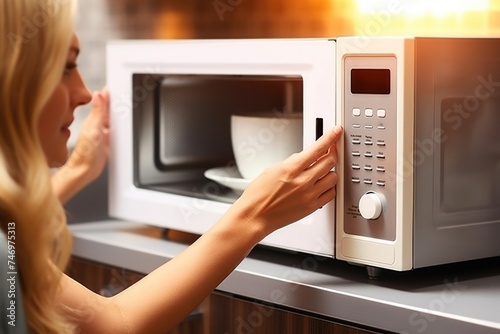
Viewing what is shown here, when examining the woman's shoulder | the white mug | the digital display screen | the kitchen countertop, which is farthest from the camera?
the white mug

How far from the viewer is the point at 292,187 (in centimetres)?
112

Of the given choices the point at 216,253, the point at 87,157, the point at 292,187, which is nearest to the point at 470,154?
the point at 292,187

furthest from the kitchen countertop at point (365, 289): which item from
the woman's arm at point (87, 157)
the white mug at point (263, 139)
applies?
the woman's arm at point (87, 157)

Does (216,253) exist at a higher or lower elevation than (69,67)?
lower

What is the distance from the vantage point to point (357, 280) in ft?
3.71

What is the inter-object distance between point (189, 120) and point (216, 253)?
0.45 m

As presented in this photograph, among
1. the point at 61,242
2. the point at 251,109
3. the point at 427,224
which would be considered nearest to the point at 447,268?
the point at 427,224

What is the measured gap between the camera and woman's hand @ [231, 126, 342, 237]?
1113 millimetres

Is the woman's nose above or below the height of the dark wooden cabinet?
above

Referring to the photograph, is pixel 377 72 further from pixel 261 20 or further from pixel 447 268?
pixel 261 20

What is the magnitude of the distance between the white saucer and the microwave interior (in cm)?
3

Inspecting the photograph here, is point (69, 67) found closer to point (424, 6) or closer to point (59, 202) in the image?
point (59, 202)

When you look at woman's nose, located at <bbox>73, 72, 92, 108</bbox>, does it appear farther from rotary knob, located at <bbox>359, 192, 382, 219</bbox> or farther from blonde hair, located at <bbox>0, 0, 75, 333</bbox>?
rotary knob, located at <bbox>359, 192, 382, 219</bbox>

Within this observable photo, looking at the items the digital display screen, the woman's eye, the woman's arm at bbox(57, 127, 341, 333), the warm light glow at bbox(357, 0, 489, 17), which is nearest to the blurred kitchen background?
the warm light glow at bbox(357, 0, 489, 17)
